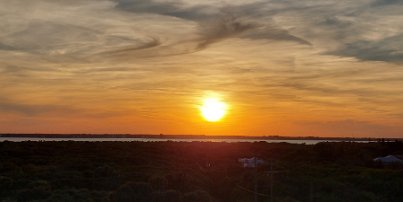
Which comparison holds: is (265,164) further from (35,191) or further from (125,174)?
(35,191)

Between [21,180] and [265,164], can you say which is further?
[265,164]

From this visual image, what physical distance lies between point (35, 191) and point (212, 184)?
10.6 metres

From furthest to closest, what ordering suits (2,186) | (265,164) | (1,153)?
(1,153), (265,164), (2,186)

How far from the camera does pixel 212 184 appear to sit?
32.4m

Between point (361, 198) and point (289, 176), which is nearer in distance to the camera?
point (361, 198)

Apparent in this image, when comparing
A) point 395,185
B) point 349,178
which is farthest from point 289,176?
point 395,185

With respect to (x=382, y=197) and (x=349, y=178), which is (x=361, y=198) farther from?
(x=349, y=178)

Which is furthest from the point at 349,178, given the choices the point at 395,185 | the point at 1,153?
the point at 1,153

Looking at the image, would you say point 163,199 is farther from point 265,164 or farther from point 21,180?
point 265,164

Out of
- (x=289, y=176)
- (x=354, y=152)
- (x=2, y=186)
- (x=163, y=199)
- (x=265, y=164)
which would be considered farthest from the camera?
(x=354, y=152)

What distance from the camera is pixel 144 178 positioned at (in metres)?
34.8

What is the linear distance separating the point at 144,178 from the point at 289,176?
378 inches

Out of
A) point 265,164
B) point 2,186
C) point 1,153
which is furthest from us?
point 1,153

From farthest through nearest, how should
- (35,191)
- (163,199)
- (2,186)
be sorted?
(2,186)
(35,191)
(163,199)
